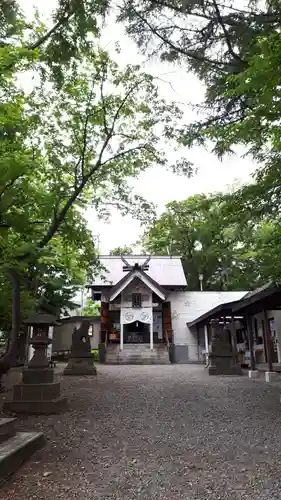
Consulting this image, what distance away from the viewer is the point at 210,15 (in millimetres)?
4680

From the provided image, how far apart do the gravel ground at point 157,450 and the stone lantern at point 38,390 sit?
381 millimetres

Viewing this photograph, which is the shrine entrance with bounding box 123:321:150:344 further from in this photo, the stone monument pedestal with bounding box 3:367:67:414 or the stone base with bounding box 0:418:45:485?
the stone base with bounding box 0:418:45:485

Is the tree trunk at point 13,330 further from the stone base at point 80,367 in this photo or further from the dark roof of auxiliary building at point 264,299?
the dark roof of auxiliary building at point 264,299

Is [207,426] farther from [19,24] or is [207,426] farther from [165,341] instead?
[165,341]

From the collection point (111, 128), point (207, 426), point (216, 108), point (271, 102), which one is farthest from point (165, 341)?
point (271, 102)

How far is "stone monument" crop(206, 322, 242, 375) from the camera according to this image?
12.5 metres

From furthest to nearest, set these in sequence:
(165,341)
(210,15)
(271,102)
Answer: (165,341) → (210,15) → (271,102)

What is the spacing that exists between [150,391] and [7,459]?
5.69 m

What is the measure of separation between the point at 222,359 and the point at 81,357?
5111 millimetres

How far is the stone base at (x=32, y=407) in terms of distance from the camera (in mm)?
6518

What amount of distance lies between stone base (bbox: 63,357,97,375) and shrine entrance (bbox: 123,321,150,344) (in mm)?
8873

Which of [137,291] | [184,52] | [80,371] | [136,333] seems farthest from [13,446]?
[136,333]

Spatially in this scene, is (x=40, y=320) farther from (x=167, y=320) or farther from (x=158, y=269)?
(x=158, y=269)

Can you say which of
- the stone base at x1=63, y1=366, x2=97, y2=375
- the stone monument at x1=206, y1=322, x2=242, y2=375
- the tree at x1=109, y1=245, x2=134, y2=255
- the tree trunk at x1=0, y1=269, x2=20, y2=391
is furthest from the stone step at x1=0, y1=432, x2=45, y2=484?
the tree at x1=109, y1=245, x2=134, y2=255
